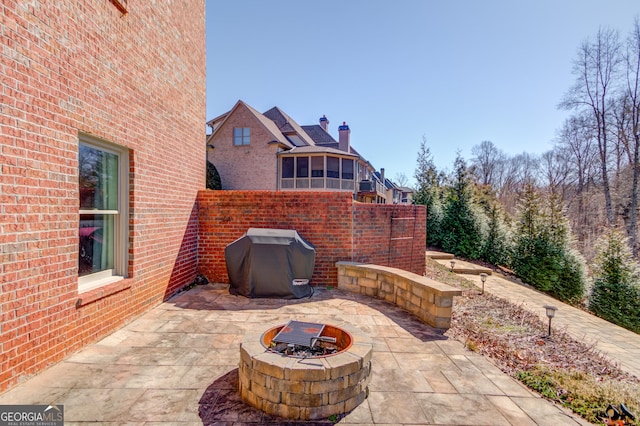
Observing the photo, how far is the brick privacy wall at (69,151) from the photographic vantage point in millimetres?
2467

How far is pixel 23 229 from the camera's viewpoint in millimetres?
2562

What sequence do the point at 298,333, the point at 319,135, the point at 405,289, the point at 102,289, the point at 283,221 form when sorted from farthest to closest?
the point at 319,135 < the point at 283,221 < the point at 405,289 < the point at 102,289 < the point at 298,333

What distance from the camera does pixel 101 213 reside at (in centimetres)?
375

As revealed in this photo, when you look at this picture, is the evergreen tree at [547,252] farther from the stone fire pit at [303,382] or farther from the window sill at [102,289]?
the window sill at [102,289]

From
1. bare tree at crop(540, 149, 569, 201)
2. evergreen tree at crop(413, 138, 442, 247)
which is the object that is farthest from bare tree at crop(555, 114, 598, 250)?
evergreen tree at crop(413, 138, 442, 247)

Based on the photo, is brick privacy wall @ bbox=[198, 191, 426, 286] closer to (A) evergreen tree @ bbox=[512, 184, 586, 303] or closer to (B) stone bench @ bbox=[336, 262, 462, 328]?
(B) stone bench @ bbox=[336, 262, 462, 328]

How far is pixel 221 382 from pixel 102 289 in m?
2.02

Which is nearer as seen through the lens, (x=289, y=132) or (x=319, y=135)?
(x=289, y=132)

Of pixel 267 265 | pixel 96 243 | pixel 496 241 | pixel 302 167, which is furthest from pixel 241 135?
pixel 96 243

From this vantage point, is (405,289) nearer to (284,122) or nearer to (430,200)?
(430,200)

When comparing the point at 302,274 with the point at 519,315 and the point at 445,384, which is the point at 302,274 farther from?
the point at 519,315

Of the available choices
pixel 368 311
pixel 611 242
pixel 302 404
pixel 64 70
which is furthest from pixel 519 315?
pixel 64 70

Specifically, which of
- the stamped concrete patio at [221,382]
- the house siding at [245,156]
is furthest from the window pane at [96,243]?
the house siding at [245,156]

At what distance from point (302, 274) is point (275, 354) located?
9.74 ft
